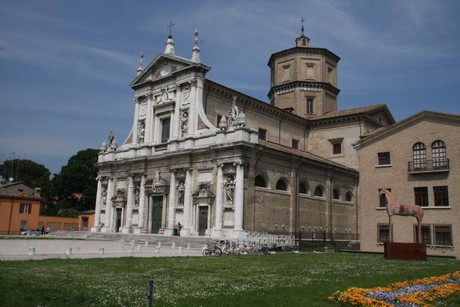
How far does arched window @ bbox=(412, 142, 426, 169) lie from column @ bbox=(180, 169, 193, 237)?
52.8 feet

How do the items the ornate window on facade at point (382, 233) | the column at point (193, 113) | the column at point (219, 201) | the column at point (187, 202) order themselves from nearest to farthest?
1. the ornate window on facade at point (382, 233)
2. the column at point (219, 201)
3. the column at point (187, 202)
4. the column at point (193, 113)

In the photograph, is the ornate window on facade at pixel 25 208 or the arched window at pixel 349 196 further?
the ornate window on facade at pixel 25 208

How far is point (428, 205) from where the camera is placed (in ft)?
94.4

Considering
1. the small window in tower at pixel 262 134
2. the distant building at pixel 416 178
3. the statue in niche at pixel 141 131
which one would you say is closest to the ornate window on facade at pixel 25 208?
the statue in niche at pixel 141 131

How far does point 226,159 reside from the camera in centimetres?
3144

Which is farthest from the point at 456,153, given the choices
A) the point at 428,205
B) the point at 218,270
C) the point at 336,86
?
the point at 336,86

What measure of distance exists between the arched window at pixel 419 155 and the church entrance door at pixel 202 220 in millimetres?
14976

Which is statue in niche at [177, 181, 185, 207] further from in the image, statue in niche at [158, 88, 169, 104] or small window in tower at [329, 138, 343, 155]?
small window in tower at [329, 138, 343, 155]

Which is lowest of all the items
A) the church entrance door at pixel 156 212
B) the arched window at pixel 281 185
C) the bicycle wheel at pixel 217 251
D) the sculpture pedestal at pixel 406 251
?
the bicycle wheel at pixel 217 251

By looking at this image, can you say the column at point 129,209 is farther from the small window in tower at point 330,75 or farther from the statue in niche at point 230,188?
the small window in tower at point 330,75

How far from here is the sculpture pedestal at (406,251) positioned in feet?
70.0

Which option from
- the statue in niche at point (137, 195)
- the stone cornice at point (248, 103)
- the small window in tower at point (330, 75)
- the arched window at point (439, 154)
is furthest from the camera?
the small window in tower at point (330, 75)

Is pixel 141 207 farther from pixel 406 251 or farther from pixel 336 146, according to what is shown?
pixel 406 251

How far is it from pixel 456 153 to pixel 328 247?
1014 centimetres
